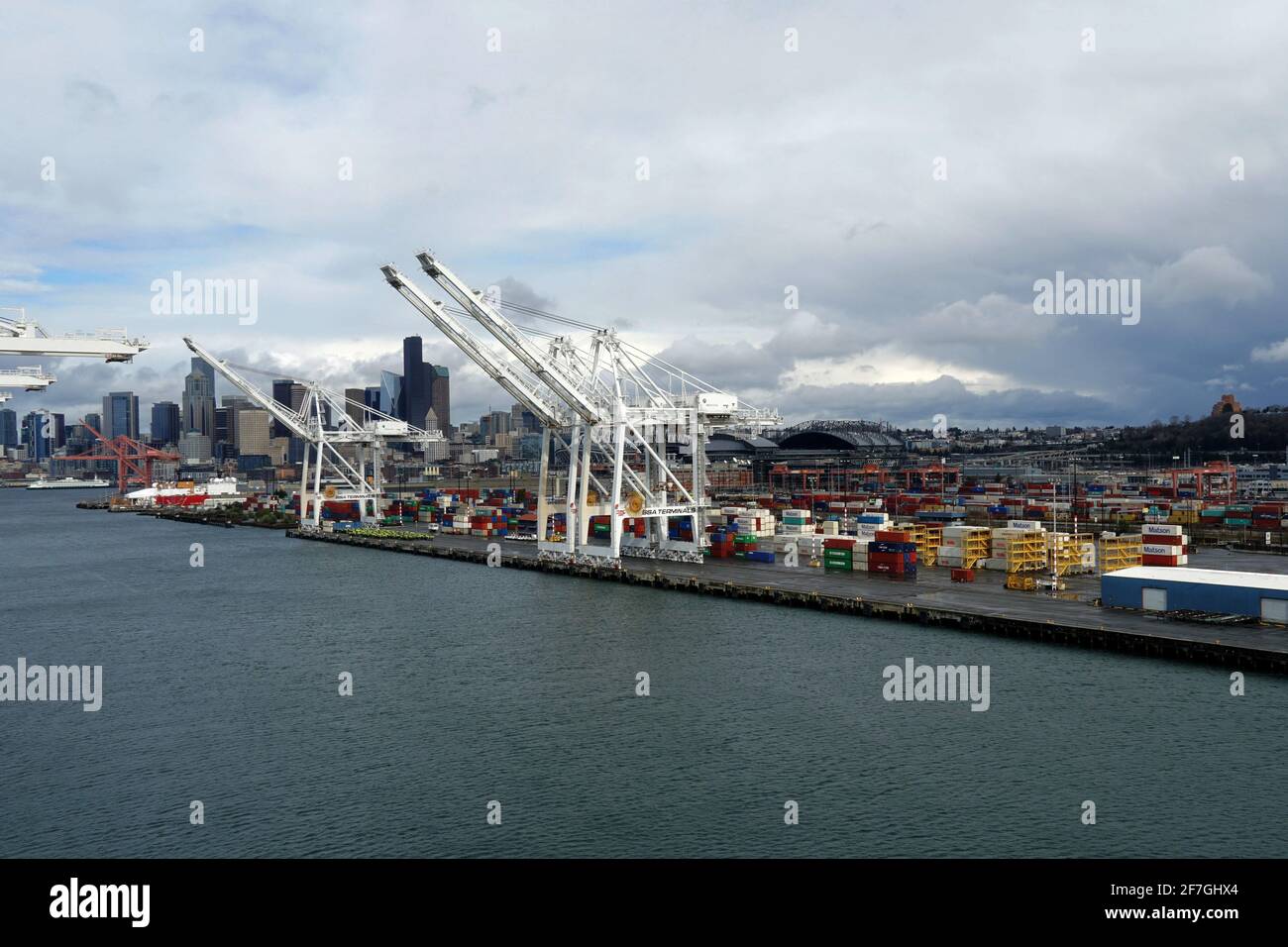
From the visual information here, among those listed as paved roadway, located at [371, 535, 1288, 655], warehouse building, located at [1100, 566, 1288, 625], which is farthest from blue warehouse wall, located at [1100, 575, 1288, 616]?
paved roadway, located at [371, 535, 1288, 655]

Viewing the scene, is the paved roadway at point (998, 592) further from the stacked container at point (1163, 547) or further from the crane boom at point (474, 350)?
the crane boom at point (474, 350)

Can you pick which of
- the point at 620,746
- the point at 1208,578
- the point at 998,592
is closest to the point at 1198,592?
the point at 1208,578

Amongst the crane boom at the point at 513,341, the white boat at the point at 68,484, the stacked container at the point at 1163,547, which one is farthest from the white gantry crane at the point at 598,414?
the white boat at the point at 68,484

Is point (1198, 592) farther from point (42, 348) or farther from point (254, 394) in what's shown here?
point (254, 394)

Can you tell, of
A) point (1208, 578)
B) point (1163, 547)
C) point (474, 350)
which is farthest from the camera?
point (474, 350)
